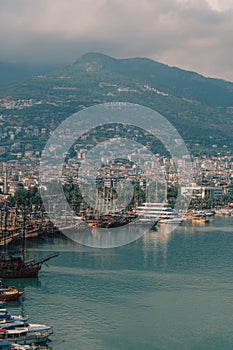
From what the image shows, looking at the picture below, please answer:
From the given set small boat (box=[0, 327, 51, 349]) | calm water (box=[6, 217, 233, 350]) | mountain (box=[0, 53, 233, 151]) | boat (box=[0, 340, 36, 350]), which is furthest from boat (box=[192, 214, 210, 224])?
mountain (box=[0, 53, 233, 151])

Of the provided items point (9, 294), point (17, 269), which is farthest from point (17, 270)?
point (9, 294)

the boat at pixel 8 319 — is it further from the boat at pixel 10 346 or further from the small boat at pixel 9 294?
the small boat at pixel 9 294

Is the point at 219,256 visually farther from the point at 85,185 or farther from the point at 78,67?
the point at 78,67

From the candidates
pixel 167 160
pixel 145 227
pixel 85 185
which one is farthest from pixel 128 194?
pixel 167 160

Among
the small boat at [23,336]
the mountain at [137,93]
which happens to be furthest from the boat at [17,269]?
the mountain at [137,93]

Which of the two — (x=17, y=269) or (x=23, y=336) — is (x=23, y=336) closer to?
(x=23, y=336)

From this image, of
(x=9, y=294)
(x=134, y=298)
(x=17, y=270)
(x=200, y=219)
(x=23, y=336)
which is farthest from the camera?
(x=200, y=219)
